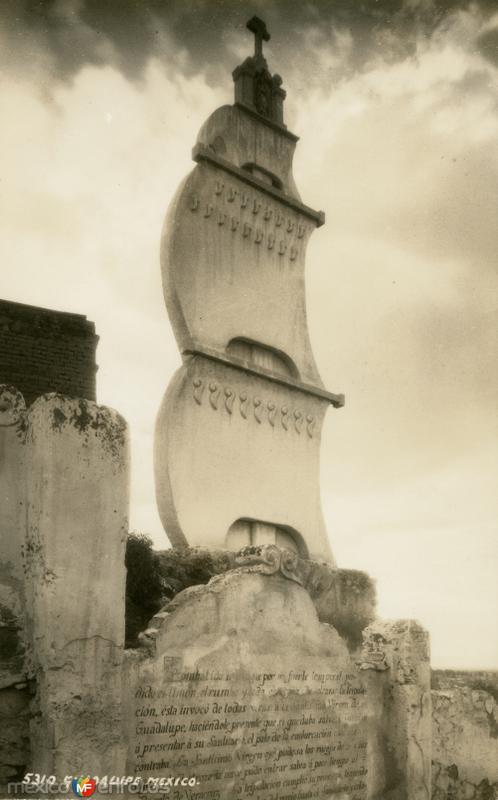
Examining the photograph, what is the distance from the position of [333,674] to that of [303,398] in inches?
119

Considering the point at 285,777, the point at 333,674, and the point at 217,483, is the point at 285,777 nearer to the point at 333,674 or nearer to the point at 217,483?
the point at 333,674

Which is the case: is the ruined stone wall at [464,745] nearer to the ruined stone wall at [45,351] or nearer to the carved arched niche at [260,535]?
the carved arched niche at [260,535]

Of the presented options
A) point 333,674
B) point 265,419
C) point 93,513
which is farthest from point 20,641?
point 265,419

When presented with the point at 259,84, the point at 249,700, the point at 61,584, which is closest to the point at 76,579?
the point at 61,584

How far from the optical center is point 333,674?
5.36 metres

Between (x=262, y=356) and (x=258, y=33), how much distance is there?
3.27m

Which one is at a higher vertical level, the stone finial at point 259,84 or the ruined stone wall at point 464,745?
the stone finial at point 259,84

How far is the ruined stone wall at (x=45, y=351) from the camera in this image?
1156 centimetres

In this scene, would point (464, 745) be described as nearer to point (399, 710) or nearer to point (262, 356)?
point (399, 710)

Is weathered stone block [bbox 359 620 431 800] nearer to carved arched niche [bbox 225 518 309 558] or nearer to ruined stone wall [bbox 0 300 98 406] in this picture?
carved arched niche [bbox 225 518 309 558]

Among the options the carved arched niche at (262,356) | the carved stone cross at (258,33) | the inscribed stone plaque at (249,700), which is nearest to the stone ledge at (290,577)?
the inscribed stone plaque at (249,700)

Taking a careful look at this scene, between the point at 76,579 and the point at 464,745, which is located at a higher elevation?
the point at 76,579

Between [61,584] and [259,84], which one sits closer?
[61,584]

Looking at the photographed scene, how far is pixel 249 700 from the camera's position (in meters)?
4.75
